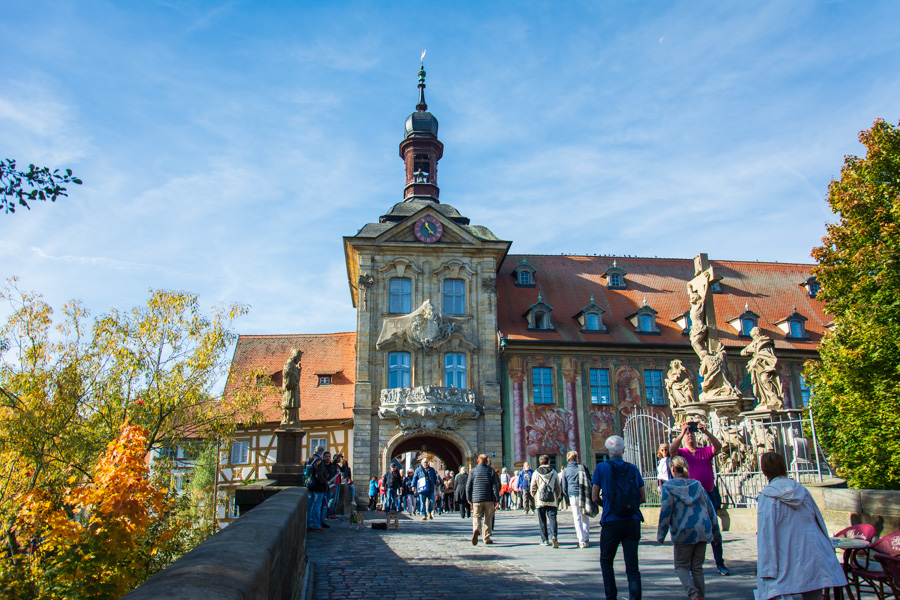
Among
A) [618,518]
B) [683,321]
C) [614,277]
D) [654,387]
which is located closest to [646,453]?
[618,518]

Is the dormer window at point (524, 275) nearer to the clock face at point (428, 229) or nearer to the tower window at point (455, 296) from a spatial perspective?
the tower window at point (455, 296)

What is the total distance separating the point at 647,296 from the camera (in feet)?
111

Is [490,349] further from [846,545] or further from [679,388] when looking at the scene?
[846,545]

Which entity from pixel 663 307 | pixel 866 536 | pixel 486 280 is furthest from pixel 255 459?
pixel 866 536

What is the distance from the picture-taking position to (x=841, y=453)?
22.5 meters

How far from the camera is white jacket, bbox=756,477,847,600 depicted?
5051 millimetres

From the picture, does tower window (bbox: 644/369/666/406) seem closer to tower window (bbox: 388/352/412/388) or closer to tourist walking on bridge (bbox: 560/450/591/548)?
tower window (bbox: 388/352/412/388)

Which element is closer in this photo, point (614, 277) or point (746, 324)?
point (746, 324)

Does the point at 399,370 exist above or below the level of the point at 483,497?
above

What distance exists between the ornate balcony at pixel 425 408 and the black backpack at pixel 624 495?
20.1 m

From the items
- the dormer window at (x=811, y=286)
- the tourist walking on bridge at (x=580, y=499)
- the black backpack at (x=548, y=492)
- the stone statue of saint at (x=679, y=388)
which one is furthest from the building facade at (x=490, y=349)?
the black backpack at (x=548, y=492)

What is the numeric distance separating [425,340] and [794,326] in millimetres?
16634

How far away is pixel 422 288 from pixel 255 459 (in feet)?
32.8

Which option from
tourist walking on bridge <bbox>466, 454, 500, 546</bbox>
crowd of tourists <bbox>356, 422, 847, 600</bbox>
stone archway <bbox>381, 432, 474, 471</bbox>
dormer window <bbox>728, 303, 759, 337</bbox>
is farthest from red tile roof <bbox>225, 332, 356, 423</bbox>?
crowd of tourists <bbox>356, 422, 847, 600</bbox>
